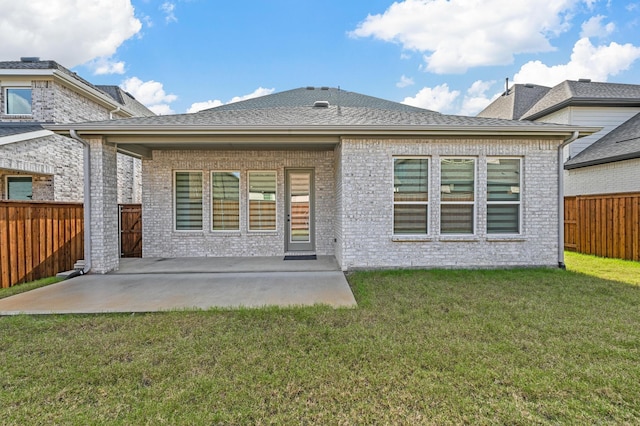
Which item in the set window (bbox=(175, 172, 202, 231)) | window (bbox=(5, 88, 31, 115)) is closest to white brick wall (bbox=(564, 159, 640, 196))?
window (bbox=(175, 172, 202, 231))

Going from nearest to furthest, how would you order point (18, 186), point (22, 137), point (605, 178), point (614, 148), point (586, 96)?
point (22, 137), point (605, 178), point (614, 148), point (18, 186), point (586, 96)

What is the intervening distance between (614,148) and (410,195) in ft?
30.3

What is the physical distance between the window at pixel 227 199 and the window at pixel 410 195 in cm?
460

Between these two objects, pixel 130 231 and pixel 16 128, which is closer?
pixel 130 231

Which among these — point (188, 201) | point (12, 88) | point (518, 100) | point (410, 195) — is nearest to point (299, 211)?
point (188, 201)

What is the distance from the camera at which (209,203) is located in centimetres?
920

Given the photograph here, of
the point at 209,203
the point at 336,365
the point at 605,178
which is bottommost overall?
the point at 336,365

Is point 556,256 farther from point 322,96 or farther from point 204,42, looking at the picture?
point 204,42

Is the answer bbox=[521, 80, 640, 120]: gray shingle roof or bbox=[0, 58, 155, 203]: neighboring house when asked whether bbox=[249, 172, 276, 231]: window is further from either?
bbox=[521, 80, 640, 120]: gray shingle roof

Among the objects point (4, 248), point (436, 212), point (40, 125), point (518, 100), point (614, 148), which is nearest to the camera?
point (4, 248)

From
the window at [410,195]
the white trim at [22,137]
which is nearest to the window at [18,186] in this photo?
the white trim at [22,137]

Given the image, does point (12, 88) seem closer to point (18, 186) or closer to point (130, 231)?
point (18, 186)

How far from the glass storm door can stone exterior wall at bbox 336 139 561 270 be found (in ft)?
7.43

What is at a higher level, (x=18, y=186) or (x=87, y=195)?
(x=18, y=186)
